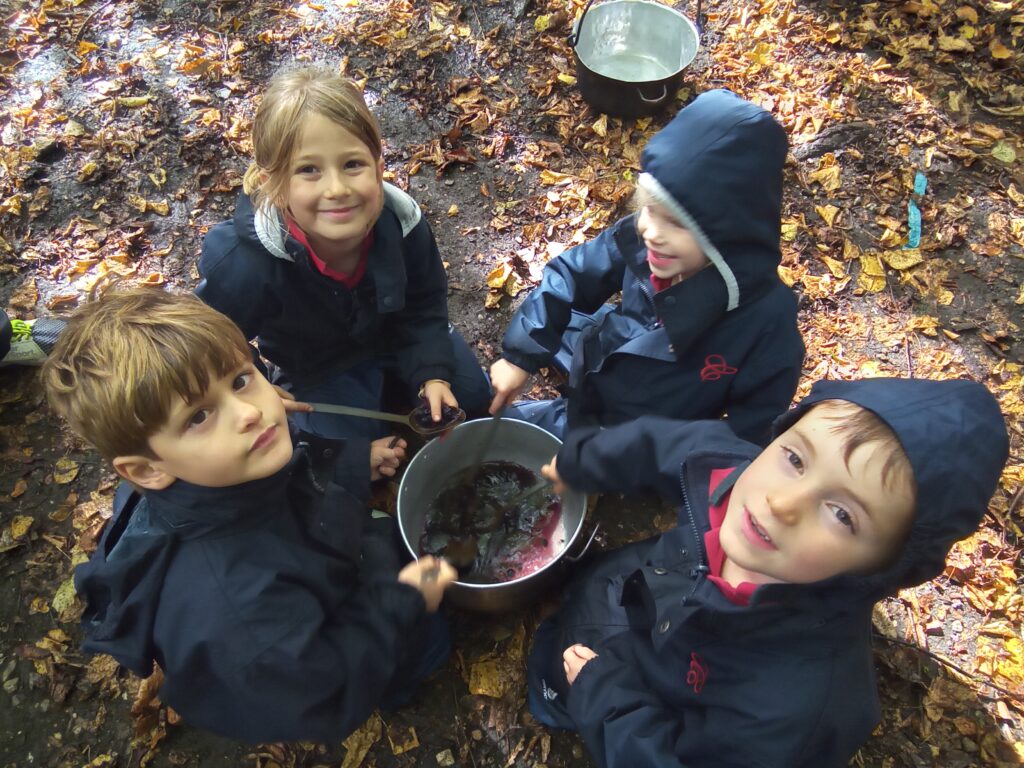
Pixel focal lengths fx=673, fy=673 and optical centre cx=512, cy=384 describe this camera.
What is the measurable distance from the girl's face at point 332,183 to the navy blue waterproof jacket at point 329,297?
15 cm

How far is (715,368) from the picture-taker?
2234 millimetres

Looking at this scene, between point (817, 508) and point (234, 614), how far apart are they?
127cm

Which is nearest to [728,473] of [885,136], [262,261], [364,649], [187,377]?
[364,649]

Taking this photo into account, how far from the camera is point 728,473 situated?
1717 millimetres

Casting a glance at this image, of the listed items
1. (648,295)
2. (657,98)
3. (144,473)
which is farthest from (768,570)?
(657,98)

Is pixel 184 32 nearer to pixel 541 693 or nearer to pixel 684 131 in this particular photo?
pixel 684 131

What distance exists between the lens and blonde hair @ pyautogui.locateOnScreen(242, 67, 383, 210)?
196cm

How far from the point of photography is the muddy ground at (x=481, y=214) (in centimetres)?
238

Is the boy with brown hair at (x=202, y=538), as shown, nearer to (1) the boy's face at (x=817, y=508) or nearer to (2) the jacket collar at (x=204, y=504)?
(2) the jacket collar at (x=204, y=504)

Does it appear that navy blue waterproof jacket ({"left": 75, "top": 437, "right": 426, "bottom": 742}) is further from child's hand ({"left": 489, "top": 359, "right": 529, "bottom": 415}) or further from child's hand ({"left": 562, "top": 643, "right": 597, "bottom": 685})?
child's hand ({"left": 489, "top": 359, "right": 529, "bottom": 415})

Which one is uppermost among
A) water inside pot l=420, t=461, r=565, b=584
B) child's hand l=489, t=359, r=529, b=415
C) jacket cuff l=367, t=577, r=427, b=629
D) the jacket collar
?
the jacket collar

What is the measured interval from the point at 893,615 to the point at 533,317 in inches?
69.5

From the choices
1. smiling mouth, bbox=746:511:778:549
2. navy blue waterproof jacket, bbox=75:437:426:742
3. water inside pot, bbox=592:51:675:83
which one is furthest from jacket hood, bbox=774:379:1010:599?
water inside pot, bbox=592:51:675:83

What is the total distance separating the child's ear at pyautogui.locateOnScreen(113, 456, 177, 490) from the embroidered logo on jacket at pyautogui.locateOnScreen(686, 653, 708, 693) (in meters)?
1.36
